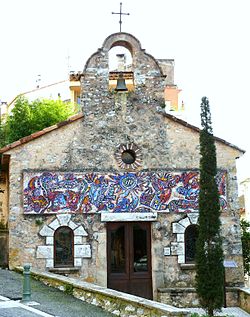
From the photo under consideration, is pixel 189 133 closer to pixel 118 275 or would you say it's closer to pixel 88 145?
pixel 88 145

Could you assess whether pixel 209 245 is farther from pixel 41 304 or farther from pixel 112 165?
pixel 112 165

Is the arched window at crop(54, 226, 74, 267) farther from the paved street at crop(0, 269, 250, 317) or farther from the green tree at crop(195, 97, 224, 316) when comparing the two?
the green tree at crop(195, 97, 224, 316)

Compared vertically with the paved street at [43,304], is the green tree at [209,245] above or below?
above

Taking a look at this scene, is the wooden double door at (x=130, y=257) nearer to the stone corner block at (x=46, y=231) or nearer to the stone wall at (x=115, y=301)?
the stone corner block at (x=46, y=231)

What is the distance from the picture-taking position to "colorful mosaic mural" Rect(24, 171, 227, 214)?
719 inches

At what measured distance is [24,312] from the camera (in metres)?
11.3

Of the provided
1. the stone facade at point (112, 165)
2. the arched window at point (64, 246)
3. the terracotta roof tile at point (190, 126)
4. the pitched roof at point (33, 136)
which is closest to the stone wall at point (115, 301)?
the arched window at point (64, 246)

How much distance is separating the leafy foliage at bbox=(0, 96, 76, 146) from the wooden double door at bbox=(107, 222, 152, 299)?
8901mm

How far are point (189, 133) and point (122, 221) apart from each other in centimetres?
377

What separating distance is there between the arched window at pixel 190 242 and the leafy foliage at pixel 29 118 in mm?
9973

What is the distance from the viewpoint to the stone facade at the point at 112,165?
18109 millimetres

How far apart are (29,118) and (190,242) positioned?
10777mm

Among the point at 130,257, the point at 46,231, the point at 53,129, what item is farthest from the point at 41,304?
the point at 53,129

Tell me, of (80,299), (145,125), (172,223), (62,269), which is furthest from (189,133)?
(80,299)
